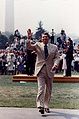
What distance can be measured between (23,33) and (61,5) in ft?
3.03

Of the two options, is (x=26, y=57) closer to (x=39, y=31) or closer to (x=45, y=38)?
(x=39, y=31)

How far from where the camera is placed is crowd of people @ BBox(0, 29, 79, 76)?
789cm

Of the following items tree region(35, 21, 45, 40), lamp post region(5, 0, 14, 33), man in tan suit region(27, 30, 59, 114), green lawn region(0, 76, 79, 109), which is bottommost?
green lawn region(0, 76, 79, 109)

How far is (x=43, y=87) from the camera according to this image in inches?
245

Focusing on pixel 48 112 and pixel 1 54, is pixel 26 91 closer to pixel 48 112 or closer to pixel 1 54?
pixel 1 54

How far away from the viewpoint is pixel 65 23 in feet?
24.9

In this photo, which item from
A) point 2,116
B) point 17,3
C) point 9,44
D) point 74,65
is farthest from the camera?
point 74,65

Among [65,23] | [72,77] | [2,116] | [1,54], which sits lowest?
[2,116]

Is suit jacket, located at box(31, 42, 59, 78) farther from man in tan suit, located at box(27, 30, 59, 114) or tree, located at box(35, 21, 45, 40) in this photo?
tree, located at box(35, 21, 45, 40)

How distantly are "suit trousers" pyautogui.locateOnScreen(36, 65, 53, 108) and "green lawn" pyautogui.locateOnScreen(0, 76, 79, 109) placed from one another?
2.15ft

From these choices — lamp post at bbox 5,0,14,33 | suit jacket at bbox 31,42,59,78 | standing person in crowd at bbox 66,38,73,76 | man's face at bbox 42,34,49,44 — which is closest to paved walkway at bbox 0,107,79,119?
suit jacket at bbox 31,42,59,78

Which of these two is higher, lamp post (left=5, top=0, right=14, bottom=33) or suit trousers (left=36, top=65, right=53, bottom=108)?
lamp post (left=5, top=0, right=14, bottom=33)

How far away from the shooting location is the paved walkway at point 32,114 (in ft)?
19.9

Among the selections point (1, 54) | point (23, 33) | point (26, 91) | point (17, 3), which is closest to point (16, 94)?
point (26, 91)
